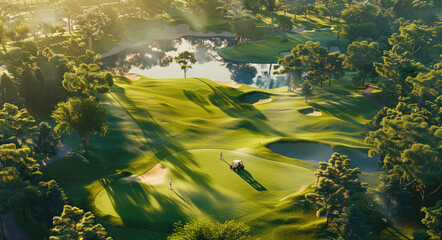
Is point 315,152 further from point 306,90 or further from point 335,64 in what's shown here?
point 335,64

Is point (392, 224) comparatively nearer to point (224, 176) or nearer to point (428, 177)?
point (428, 177)

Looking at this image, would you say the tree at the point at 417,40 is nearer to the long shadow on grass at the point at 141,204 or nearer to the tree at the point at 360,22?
the tree at the point at 360,22

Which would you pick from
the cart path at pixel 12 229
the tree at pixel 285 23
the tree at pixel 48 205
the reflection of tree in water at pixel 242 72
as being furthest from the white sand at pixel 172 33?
the tree at pixel 48 205

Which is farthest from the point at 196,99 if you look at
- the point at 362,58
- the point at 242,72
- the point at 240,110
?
the point at 362,58

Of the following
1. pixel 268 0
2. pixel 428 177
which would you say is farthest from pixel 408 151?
pixel 268 0

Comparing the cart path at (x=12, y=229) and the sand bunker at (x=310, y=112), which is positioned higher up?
the sand bunker at (x=310, y=112)

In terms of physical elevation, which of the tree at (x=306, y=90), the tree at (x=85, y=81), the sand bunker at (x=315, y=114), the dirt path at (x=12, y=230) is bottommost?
the dirt path at (x=12, y=230)
